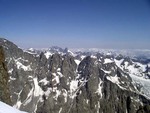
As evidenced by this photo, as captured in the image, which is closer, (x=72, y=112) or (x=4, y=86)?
(x=4, y=86)

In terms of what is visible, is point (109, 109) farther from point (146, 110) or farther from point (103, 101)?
point (146, 110)

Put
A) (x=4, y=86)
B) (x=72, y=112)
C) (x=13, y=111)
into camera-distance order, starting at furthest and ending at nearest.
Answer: (x=72, y=112), (x=4, y=86), (x=13, y=111)

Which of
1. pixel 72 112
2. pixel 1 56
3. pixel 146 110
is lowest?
pixel 72 112

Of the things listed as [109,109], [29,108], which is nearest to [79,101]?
[109,109]

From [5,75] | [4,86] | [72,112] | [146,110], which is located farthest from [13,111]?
[72,112]

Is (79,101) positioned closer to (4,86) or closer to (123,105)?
(123,105)

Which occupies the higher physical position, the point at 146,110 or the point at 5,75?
the point at 5,75

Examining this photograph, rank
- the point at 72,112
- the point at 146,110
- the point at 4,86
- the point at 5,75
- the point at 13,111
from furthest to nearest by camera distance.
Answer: the point at 72,112
the point at 146,110
the point at 5,75
the point at 4,86
the point at 13,111

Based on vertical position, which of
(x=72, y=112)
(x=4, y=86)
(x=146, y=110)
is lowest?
(x=72, y=112)

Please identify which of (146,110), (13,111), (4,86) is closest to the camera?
(13,111)
